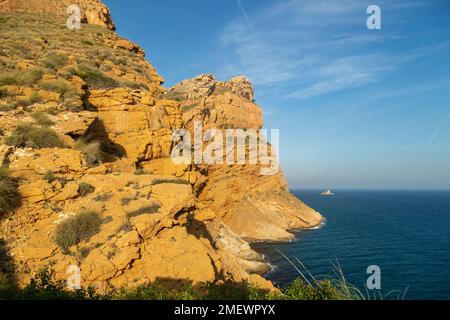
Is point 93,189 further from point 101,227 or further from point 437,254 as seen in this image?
point 437,254

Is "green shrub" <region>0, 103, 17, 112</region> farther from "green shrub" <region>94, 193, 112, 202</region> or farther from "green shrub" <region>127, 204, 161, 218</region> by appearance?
"green shrub" <region>127, 204, 161, 218</region>

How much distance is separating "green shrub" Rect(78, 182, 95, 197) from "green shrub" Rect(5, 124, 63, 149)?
281 centimetres

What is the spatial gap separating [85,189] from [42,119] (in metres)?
4.95

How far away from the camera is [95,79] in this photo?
2130 cm

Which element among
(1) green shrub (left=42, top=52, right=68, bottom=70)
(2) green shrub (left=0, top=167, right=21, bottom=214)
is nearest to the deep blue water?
(2) green shrub (left=0, top=167, right=21, bottom=214)

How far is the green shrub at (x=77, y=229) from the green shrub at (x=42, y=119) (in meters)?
6.02

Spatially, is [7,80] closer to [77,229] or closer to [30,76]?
[30,76]

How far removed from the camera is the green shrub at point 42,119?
13.6 m

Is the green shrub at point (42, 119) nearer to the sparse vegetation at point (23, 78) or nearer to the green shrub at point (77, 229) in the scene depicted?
the sparse vegetation at point (23, 78)

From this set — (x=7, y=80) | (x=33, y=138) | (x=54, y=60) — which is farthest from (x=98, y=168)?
(x=54, y=60)

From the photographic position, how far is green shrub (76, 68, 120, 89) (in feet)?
68.4

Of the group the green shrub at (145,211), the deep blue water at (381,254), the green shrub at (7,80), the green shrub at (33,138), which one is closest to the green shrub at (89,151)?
the green shrub at (33,138)

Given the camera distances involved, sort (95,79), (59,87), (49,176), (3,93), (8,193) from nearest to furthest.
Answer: (8,193), (49,176), (3,93), (59,87), (95,79)
